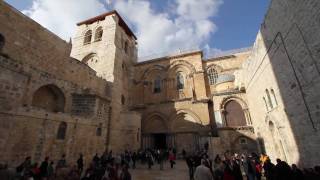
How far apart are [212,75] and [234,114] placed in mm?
5483

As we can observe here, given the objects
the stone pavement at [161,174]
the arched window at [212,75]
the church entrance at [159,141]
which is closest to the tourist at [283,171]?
the stone pavement at [161,174]

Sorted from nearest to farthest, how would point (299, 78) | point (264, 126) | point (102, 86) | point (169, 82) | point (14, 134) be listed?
point (299, 78)
point (14, 134)
point (264, 126)
point (102, 86)
point (169, 82)

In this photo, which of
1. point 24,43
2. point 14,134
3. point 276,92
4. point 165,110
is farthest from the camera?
point 165,110

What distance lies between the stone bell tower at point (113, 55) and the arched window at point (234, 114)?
8.54 metres

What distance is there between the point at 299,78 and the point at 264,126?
6154 mm

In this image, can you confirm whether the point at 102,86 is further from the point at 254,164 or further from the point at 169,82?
the point at 254,164

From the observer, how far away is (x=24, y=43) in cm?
1062

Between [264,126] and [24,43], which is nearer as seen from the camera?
[24,43]

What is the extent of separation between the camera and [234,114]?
1568 centimetres

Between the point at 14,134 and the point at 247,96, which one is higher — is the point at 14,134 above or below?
below

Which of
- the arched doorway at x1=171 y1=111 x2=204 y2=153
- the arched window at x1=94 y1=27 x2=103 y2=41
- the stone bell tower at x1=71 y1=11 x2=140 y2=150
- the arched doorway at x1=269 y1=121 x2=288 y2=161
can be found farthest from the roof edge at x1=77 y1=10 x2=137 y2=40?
the arched doorway at x1=269 y1=121 x2=288 y2=161

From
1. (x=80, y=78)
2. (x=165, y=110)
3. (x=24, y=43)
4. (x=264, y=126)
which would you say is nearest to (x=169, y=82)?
(x=165, y=110)

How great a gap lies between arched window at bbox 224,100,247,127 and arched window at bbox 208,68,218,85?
12.4ft

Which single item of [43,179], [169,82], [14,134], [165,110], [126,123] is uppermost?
[169,82]
